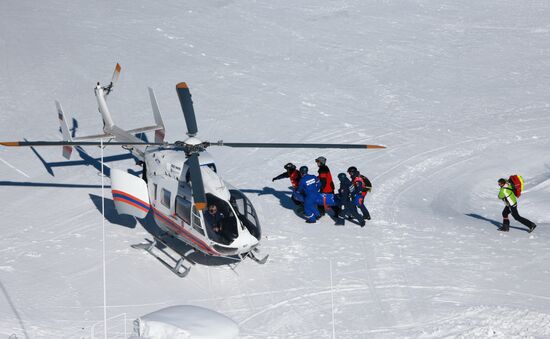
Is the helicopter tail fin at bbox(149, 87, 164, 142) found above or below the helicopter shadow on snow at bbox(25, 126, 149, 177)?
Result: above

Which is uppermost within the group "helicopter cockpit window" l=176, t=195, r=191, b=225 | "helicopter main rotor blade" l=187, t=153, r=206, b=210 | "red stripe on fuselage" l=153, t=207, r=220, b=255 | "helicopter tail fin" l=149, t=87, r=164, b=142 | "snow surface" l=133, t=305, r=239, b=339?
"helicopter tail fin" l=149, t=87, r=164, b=142

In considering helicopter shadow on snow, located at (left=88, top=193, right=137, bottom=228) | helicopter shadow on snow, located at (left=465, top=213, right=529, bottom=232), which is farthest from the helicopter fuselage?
helicopter shadow on snow, located at (left=465, top=213, right=529, bottom=232)

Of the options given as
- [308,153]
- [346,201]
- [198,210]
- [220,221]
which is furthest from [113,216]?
[308,153]

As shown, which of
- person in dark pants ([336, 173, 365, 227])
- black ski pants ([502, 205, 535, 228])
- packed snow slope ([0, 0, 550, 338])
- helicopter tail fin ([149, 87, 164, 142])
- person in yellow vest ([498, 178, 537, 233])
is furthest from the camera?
helicopter tail fin ([149, 87, 164, 142])

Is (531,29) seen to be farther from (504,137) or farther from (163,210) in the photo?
(163,210)

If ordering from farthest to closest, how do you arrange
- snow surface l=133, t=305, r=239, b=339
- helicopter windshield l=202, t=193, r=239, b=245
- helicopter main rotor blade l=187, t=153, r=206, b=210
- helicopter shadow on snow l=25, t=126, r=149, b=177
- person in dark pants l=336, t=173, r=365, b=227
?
helicopter shadow on snow l=25, t=126, r=149, b=177 < person in dark pants l=336, t=173, r=365, b=227 < helicopter windshield l=202, t=193, r=239, b=245 < helicopter main rotor blade l=187, t=153, r=206, b=210 < snow surface l=133, t=305, r=239, b=339

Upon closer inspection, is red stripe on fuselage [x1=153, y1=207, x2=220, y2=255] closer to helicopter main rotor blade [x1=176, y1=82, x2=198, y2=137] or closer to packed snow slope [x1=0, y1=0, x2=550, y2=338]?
packed snow slope [x1=0, y1=0, x2=550, y2=338]

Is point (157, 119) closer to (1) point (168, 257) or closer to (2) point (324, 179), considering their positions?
(1) point (168, 257)

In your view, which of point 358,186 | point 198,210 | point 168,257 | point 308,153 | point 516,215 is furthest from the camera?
point 308,153
